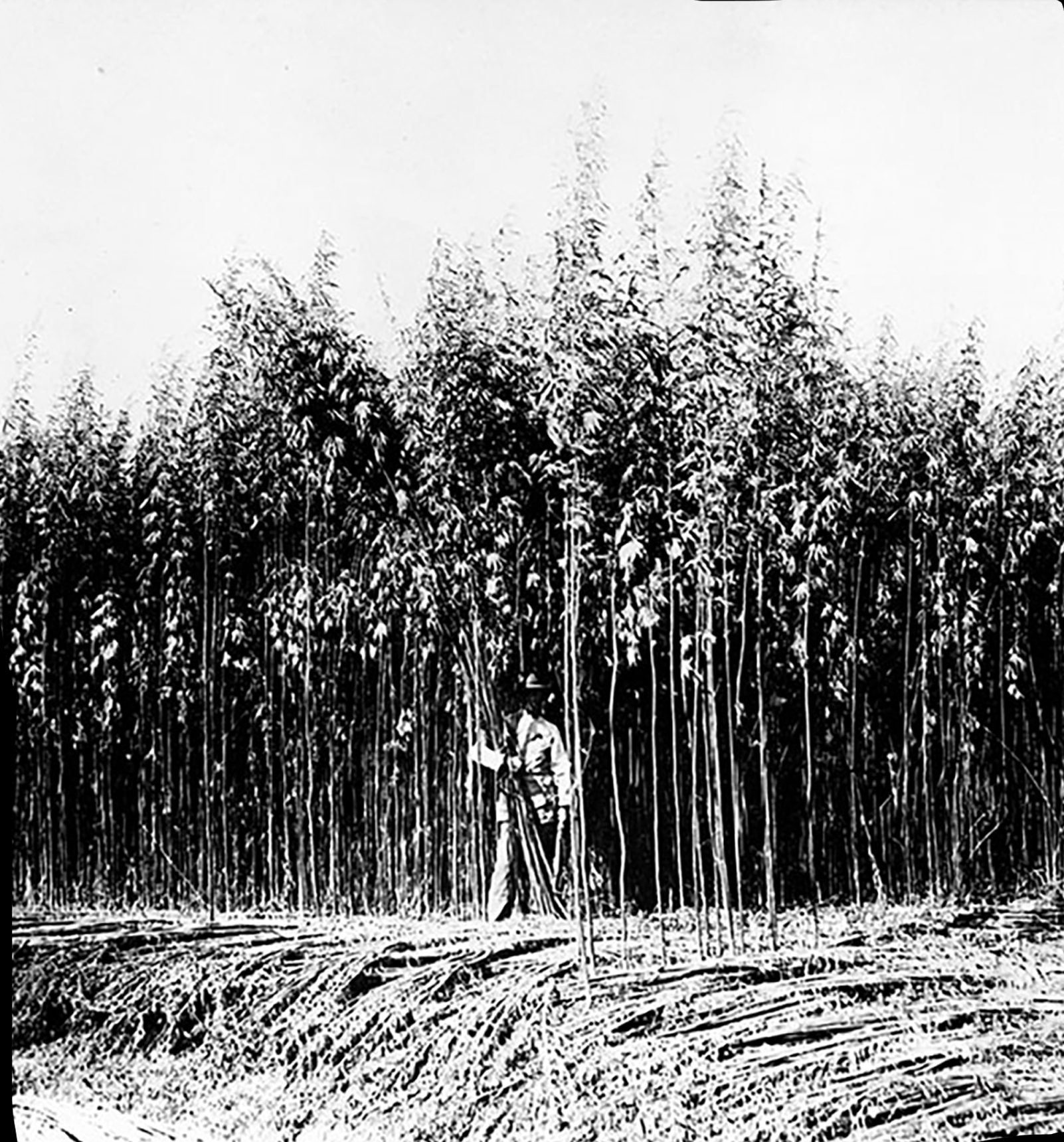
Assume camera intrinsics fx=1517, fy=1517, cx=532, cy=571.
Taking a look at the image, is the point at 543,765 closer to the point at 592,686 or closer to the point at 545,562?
the point at 592,686

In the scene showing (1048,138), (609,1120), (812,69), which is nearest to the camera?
(609,1120)

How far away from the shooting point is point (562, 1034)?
2014 millimetres

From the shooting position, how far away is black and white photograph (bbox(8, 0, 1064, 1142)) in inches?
79.7

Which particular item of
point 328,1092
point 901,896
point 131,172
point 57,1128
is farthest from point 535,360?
point 57,1128

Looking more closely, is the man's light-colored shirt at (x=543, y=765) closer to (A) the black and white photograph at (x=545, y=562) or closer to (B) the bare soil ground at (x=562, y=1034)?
(A) the black and white photograph at (x=545, y=562)

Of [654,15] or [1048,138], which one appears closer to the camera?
[654,15]

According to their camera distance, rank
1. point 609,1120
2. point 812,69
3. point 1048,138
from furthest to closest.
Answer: point 1048,138
point 812,69
point 609,1120

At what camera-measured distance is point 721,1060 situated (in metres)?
1.99

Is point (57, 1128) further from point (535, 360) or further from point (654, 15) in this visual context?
point (654, 15)

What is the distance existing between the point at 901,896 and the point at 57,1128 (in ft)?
4.04

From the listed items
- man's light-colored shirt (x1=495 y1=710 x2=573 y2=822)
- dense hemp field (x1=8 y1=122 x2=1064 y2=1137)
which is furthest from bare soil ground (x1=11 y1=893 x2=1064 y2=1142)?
man's light-colored shirt (x1=495 y1=710 x2=573 y2=822)

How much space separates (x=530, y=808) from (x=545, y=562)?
34 cm

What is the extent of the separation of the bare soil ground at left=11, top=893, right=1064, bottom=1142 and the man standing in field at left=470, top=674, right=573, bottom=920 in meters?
0.05

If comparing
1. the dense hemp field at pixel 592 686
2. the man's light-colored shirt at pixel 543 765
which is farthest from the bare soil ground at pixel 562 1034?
the man's light-colored shirt at pixel 543 765
